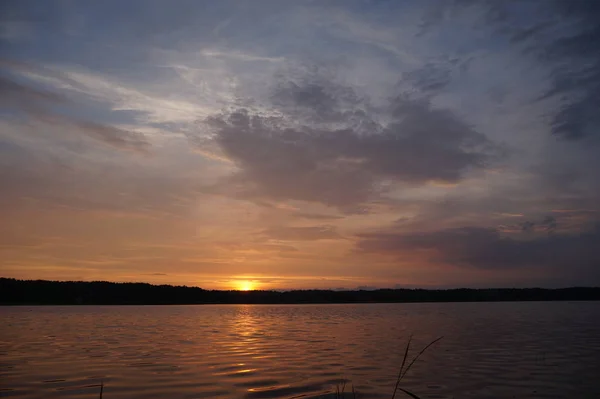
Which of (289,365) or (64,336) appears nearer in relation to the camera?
(289,365)

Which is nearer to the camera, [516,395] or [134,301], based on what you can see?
[516,395]

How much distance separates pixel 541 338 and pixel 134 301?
15282 centimetres

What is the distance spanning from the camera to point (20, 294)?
147 meters

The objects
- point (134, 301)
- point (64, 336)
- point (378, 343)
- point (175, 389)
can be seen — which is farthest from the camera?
point (134, 301)

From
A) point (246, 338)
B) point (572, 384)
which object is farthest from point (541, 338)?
point (246, 338)

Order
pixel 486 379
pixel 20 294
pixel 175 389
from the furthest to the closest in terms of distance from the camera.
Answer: pixel 20 294 < pixel 486 379 < pixel 175 389

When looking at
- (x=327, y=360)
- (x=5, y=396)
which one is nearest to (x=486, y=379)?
(x=327, y=360)

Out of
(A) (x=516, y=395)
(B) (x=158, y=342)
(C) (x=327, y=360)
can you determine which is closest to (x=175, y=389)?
(C) (x=327, y=360)

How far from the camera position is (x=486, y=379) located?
785 inches

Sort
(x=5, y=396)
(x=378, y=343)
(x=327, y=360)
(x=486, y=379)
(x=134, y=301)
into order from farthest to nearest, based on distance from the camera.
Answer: (x=134, y=301) → (x=378, y=343) → (x=327, y=360) → (x=486, y=379) → (x=5, y=396)

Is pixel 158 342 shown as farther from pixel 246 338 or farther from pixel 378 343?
pixel 378 343

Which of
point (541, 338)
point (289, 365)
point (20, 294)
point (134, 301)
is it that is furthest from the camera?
point (134, 301)

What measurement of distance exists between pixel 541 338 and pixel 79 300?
146908 millimetres

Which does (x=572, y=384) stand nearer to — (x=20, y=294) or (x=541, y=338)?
(x=541, y=338)
